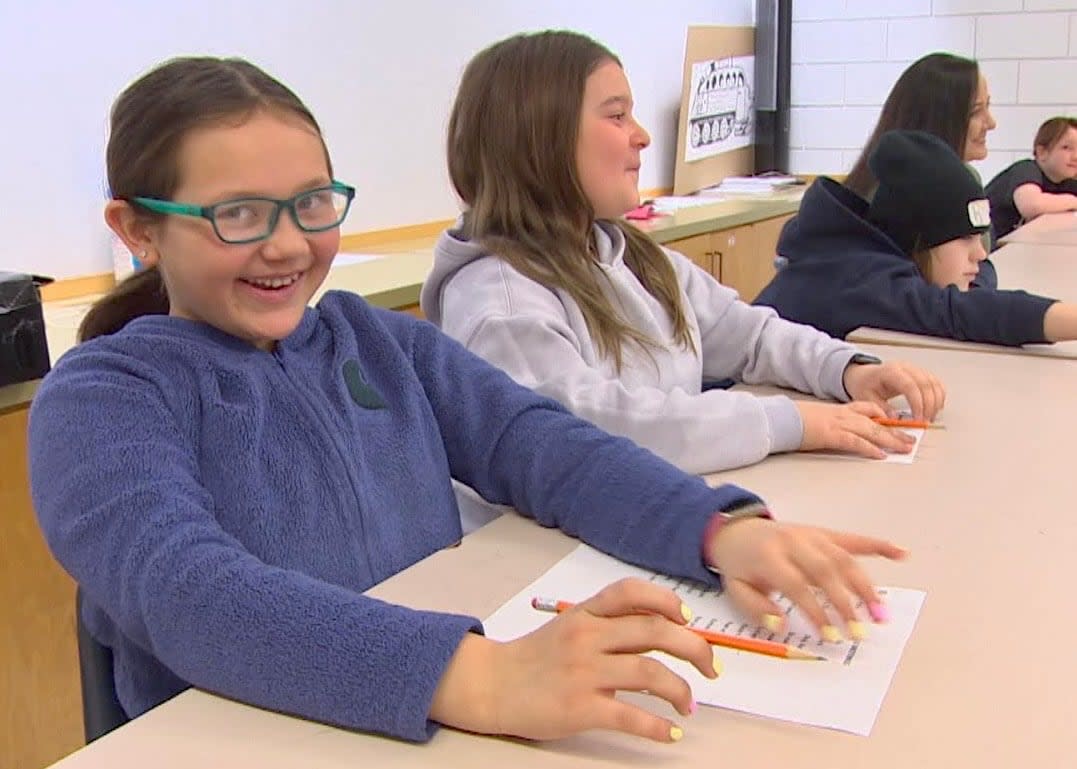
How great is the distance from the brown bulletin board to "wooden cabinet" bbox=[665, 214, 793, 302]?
401 mm

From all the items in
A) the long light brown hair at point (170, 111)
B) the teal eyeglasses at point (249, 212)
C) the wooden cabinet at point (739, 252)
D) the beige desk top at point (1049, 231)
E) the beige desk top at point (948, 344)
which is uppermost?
the long light brown hair at point (170, 111)

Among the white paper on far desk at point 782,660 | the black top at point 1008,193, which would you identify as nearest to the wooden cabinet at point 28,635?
the white paper on far desk at point 782,660

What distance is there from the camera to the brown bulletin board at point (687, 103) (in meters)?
3.67

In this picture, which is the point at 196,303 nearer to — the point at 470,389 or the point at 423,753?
the point at 470,389

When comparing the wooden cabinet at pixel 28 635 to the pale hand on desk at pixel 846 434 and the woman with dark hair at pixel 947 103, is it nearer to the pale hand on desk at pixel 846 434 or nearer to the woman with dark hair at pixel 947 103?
the pale hand on desk at pixel 846 434

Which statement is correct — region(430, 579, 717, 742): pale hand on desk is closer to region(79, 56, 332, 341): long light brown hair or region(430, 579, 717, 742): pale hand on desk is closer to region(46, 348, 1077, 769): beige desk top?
region(46, 348, 1077, 769): beige desk top

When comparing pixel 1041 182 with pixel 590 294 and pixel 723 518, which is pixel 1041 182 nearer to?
pixel 590 294

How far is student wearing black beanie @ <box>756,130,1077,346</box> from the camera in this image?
173cm

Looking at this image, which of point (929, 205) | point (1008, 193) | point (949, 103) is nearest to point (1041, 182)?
point (1008, 193)

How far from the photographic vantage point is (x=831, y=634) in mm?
736

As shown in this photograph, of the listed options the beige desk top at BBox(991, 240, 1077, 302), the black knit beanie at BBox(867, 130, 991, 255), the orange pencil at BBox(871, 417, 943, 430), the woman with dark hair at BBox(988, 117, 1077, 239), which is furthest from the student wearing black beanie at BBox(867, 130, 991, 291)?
the woman with dark hair at BBox(988, 117, 1077, 239)

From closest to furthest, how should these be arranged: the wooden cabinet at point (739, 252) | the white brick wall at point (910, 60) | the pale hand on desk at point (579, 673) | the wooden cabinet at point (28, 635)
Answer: the pale hand on desk at point (579, 673) → the wooden cabinet at point (28, 635) → the wooden cabinet at point (739, 252) → the white brick wall at point (910, 60)

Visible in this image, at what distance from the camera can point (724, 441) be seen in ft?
3.72

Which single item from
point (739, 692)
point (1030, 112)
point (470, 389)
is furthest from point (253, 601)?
point (1030, 112)
